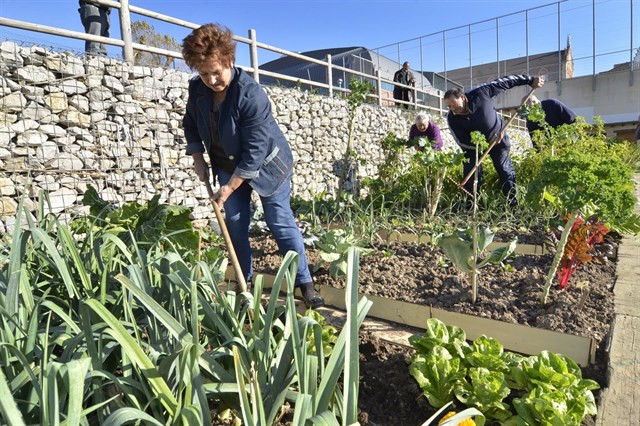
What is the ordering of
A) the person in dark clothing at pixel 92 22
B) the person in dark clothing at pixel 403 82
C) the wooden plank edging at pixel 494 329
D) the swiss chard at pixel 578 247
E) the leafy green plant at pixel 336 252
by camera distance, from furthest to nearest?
the person in dark clothing at pixel 403 82
the person in dark clothing at pixel 92 22
the leafy green plant at pixel 336 252
the swiss chard at pixel 578 247
the wooden plank edging at pixel 494 329

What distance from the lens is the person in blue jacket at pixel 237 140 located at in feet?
6.04

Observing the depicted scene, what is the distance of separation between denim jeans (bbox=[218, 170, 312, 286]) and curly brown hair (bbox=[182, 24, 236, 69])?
0.66m

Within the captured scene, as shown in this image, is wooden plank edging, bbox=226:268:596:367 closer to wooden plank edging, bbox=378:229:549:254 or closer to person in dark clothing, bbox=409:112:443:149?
wooden plank edging, bbox=378:229:549:254

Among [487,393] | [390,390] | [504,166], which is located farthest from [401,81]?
[487,393]

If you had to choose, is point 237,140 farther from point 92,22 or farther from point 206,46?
point 92,22

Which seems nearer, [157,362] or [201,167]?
[157,362]

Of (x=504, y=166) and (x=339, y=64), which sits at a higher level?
(x=339, y=64)

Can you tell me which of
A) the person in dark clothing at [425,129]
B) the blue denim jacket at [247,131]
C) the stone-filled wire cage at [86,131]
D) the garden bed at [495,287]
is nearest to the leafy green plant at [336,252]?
the garden bed at [495,287]

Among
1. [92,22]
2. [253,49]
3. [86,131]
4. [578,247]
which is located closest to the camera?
[578,247]

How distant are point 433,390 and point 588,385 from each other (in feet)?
1.37

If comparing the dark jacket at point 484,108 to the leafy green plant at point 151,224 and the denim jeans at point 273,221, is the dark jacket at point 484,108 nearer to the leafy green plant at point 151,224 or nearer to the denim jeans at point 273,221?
the denim jeans at point 273,221

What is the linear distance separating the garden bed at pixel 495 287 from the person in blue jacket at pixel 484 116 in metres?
1.62

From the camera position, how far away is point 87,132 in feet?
13.3

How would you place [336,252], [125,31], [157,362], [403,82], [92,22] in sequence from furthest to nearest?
[403,82] → [125,31] → [92,22] → [336,252] → [157,362]
